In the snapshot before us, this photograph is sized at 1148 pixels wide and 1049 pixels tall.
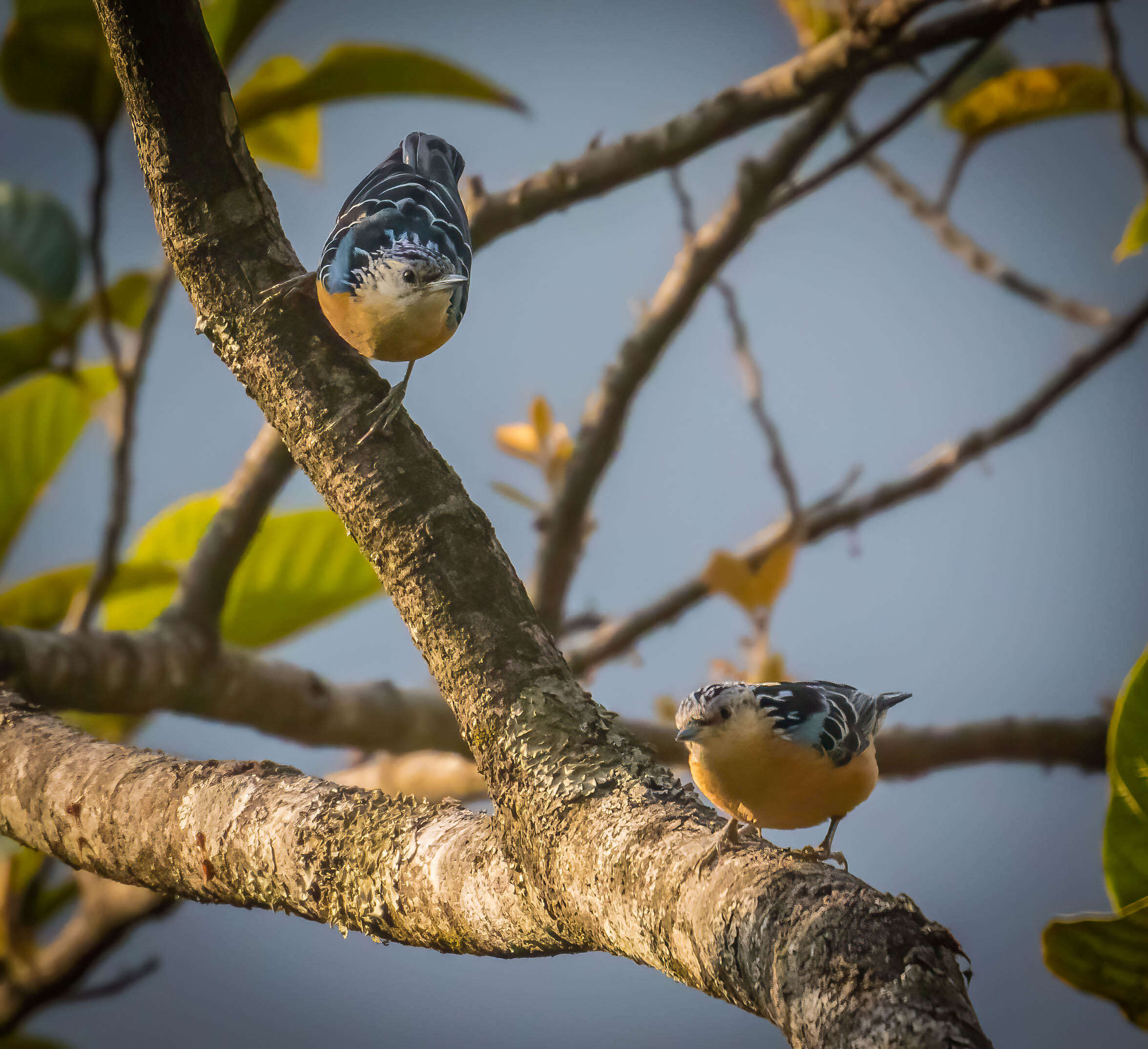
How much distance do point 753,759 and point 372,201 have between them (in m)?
0.40

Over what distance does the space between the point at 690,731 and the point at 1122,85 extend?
4.25ft

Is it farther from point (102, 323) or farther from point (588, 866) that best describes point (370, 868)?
point (102, 323)

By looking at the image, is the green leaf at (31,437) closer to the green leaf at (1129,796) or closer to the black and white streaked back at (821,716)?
the black and white streaked back at (821,716)

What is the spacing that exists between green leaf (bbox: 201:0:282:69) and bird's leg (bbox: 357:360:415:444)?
0.70 meters

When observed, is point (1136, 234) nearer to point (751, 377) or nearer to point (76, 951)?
point (751, 377)

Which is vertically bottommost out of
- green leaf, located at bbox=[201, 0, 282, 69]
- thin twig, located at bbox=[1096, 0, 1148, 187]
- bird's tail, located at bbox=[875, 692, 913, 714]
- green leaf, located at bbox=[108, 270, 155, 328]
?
bird's tail, located at bbox=[875, 692, 913, 714]

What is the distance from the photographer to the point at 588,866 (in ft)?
1.59

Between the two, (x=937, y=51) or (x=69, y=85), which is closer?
(x=69, y=85)

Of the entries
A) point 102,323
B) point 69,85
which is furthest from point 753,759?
point 69,85

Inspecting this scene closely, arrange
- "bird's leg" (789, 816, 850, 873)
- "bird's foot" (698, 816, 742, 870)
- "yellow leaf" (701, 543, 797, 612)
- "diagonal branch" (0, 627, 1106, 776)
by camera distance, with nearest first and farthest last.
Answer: "bird's foot" (698, 816, 742, 870)
"bird's leg" (789, 816, 850, 873)
"diagonal branch" (0, 627, 1106, 776)
"yellow leaf" (701, 543, 797, 612)

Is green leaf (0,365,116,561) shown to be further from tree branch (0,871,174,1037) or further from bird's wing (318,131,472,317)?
bird's wing (318,131,472,317)

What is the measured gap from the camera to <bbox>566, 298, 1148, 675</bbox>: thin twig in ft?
5.00

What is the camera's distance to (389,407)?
61cm

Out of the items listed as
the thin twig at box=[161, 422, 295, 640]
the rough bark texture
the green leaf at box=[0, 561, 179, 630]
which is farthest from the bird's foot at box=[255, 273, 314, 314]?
the green leaf at box=[0, 561, 179, 630]
